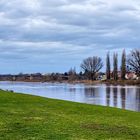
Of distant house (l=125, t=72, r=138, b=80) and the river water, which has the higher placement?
distant house (l=125, t=72, r=138, b=80)

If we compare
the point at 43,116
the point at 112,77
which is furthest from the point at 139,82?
the point at 43,116

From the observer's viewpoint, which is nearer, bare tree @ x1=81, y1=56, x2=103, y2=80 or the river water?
the river water

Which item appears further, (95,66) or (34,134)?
(95,66)

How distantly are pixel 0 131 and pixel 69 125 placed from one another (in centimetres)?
283

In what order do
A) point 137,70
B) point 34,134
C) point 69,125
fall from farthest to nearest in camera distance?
1. point 137,70
2. point 69,125
3. point 34,134

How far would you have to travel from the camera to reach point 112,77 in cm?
14975

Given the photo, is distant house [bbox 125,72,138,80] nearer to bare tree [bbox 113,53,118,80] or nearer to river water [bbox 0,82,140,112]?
bare tree [bbox 113,53,118,80]

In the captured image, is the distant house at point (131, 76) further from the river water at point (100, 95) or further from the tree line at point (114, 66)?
the river water at point (100, 95)

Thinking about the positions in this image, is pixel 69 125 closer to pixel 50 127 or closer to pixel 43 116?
→ pixel 50 127

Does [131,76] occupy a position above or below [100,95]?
above

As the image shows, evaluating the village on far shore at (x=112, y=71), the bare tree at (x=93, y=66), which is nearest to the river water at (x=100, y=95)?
the village on far shore at (x=112, y=71)

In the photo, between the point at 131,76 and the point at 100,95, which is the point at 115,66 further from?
the point at 100,95

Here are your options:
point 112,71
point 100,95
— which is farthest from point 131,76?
point 100,95

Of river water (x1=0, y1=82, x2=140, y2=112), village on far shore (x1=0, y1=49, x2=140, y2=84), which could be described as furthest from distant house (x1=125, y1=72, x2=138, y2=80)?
river water (x1=0, y1=82, x2=140, y2=112)
